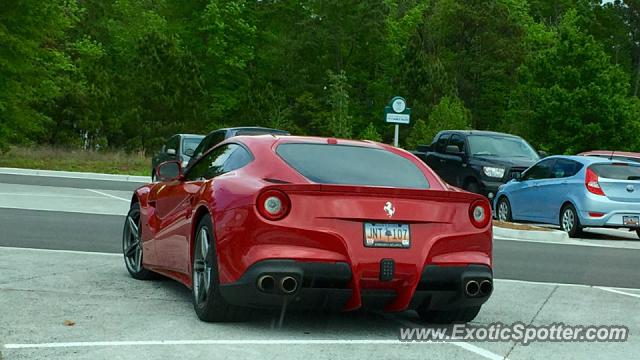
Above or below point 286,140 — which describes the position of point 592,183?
below

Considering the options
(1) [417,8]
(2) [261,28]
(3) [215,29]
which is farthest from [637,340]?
(1) [417,8]

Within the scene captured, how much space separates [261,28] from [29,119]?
1475 inches

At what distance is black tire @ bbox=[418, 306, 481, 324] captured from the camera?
7.57m

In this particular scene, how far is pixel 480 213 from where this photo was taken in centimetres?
728

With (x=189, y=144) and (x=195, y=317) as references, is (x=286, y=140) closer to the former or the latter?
(x=195, y=317)

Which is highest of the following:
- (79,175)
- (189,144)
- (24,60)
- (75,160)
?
(24,60)

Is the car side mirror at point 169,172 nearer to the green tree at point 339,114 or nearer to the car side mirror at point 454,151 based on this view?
the car side mirror at point 454,151

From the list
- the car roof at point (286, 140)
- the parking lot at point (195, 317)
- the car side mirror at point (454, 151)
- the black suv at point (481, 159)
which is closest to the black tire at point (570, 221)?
the black suv at point (481, 159)

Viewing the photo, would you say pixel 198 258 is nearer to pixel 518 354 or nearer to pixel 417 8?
pixel 518 354

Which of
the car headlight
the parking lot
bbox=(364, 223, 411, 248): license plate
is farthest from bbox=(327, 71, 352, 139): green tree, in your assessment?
bbox=(364, 223, 411, 248): license plate

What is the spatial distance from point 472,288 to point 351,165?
133cm

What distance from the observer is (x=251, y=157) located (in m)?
7.49

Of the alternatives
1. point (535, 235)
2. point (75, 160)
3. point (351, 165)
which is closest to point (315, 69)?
point (75, 160)

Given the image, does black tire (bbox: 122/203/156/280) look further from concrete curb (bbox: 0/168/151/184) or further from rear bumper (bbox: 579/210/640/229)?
concrete curb (bbox: 0/168/151/184)
